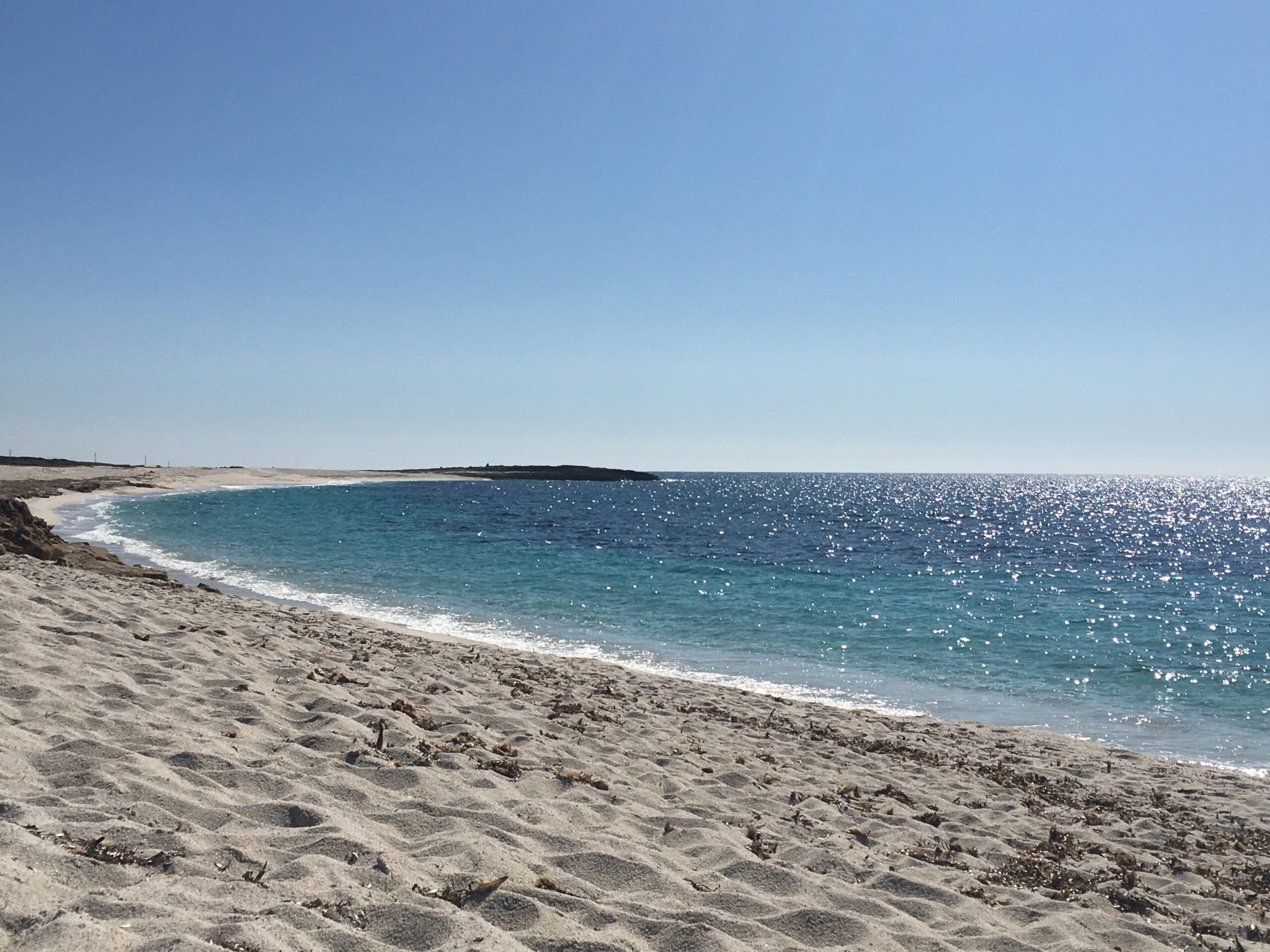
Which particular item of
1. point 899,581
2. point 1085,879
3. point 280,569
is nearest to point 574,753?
point 1085,879

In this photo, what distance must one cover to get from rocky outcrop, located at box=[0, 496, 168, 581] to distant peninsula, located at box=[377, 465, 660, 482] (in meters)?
153

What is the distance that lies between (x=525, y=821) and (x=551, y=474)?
175m

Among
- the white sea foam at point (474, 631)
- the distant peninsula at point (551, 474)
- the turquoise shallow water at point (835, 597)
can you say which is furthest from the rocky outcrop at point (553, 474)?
the white sea foam at point (474, 631)

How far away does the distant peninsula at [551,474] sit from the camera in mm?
175750

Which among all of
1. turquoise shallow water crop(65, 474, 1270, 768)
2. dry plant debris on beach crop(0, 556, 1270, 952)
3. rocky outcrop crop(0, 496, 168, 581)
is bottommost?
turquoise shallow water crop(65, 474, 1270, 768)

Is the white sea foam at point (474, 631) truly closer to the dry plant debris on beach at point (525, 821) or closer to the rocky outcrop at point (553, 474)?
the dry plant debris on beach at point (525, 821)

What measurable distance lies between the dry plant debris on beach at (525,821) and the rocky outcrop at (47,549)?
5466mm

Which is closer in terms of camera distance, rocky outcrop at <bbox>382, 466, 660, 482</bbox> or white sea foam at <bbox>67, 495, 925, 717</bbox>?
white sea foam at <bbox>67, 495, 925, 717</bbox>

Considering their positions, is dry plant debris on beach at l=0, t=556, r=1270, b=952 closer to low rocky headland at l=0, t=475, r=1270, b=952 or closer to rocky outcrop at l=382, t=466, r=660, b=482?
low rocky headland at l=0, t=475, r=1270, b=952

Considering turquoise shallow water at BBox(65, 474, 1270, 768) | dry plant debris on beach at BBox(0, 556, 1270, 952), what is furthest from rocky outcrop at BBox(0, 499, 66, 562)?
dry plant debris on beach at BBox(0, 556, 1270, 952)

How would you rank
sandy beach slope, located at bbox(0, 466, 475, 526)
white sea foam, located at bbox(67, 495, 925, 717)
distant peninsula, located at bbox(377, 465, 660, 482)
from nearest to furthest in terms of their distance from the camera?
white sea foam, located at bbox(67, 495, 925, 717) < sandy beach slope, located at bbox(0, 466, 475, 526) < distant peninsula, located at bbox(377, 465, 660, 482)

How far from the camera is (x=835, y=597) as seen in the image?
23.5 meters

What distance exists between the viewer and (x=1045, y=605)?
24.0 meters

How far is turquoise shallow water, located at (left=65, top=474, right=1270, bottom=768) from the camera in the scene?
13711mm
